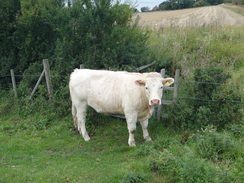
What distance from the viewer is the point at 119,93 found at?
6594 millimetres

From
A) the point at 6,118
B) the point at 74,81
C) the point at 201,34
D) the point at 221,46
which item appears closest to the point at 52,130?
the point at 74,81

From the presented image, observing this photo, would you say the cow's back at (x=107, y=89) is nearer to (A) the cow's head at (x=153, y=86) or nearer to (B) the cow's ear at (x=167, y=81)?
(A) the cow's head at (x=153, y=86)

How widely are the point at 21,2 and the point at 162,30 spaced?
303 inches

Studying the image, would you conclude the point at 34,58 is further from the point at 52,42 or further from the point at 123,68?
the point at 123,68

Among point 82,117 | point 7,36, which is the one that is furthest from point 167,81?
point 7,36

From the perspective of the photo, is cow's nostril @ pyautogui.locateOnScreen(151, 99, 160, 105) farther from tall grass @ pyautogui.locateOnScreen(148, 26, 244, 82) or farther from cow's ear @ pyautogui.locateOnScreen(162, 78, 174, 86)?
tall grass @ pyautogui.locateOnScreen(148, 26, 244, 82)

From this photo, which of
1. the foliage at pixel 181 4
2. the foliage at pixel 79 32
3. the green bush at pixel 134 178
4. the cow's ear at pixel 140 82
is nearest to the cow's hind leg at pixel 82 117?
the cow's ear at pixel 140 82

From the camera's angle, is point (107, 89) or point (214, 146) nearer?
point (214, 146)

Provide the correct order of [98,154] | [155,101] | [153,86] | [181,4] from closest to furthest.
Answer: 1. [155,101]
2. [153,86]
3. [98,154]
4. [181,4]

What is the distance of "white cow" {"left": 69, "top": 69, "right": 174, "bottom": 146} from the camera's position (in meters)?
6.11

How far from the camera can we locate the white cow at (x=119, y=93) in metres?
6.11

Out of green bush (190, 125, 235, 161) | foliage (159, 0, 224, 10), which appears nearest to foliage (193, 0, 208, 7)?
foliage (159, 0, 224, 10)

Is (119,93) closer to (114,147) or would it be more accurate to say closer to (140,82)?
(140,82)

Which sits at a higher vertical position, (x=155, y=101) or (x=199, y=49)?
(x=199, y=49)
